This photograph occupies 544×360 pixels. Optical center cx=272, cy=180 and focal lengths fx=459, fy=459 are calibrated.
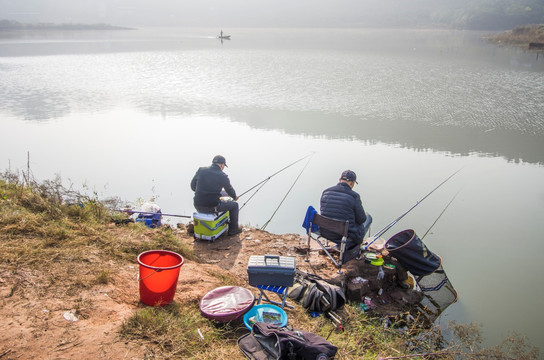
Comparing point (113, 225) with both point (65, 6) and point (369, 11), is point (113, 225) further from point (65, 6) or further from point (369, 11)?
point (65, 6)

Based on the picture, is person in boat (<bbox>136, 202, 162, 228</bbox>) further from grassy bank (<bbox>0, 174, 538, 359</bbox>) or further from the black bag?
the black bag

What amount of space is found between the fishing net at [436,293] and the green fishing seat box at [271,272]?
182 centimetres

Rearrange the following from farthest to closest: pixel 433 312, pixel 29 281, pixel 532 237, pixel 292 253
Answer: pixel 532 237
pixel 292 253
pixel 433 312
pixel 29 281

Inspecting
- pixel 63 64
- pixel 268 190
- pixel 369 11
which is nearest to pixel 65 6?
pixel 369 11

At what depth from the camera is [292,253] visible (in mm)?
5484

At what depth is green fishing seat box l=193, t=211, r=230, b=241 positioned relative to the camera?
5.60 m

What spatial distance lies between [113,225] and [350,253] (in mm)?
2785

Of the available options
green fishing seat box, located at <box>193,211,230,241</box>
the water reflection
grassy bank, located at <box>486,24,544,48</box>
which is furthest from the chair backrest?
grassy bank, located at <box>486,24,544,48</box>

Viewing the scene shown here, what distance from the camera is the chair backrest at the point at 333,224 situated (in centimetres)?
473

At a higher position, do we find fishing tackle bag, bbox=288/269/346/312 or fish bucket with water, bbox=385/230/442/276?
fish bucket with water, bbox=385/230/442/276

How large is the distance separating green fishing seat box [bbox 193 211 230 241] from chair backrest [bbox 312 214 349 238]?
134cm

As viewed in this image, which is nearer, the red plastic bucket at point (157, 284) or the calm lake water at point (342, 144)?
the red plastic bucket at point (157, 284)

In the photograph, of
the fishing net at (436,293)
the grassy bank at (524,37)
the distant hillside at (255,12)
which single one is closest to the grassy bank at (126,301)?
the fishing net at (436,293)

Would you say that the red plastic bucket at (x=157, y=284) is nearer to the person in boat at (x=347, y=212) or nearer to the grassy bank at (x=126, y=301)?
the grassy bank at (x=126, y=301)
